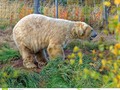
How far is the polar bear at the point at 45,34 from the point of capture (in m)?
7.40

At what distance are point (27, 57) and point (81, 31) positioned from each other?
41.1 inches

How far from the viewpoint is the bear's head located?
756cm

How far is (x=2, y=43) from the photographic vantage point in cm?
934

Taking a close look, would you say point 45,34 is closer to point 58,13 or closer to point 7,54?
point 7,54

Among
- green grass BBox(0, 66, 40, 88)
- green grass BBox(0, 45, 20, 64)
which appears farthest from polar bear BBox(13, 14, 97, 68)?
green grass BBox(0, 66, 40, 88)

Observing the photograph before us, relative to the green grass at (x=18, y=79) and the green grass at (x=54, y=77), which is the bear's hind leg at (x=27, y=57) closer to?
the green grass at (x=54, y=77)

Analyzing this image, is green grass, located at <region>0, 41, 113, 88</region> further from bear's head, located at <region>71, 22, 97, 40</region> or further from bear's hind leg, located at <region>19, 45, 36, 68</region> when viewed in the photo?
bear's hind leg, located at <region>19, 45, 36, 68</region>

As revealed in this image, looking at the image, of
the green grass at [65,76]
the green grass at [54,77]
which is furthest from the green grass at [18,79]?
the green grass at [65,76]

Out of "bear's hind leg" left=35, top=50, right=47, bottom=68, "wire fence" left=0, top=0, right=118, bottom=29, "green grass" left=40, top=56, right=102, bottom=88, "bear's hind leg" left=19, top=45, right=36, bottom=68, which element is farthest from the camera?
"wire fence" left=0, top=0, right=118, bottom=29

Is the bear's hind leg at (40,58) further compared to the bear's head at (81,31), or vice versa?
the bear's hind leg at (40,58)

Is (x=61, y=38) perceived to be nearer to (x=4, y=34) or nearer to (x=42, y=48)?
(x=42, y=48)

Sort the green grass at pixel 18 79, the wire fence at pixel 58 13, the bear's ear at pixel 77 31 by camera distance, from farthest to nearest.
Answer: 1. the wire fence at pixel 58 13
2. the bear's ear at pixel 77 31
3. the green grass at pixel 18 79

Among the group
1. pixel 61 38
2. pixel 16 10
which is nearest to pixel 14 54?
pixel 61 38

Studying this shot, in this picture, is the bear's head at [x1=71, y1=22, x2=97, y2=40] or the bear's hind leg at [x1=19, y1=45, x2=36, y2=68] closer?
the bear's head at [x1=71, y1=22, x2=97, y2=40]
